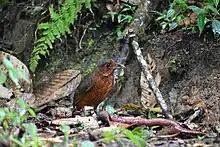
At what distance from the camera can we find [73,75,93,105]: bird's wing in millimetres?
5387

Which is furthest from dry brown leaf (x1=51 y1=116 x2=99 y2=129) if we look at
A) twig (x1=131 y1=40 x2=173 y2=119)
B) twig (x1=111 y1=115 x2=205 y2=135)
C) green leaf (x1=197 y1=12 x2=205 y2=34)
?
green leaf (x1=197 y1=12 x2=205 y2=34)

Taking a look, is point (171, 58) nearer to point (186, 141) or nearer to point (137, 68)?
point (137, 68)

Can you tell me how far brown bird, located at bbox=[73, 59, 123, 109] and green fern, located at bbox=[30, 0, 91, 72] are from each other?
81cm

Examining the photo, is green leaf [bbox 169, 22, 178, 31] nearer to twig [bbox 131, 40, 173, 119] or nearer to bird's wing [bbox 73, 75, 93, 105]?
twig [bbox 131, 40, 173, 119]

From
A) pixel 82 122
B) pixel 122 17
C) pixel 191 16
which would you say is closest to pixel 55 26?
pixel 122 17

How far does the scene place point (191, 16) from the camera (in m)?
5.59

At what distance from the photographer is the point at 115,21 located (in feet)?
20.9

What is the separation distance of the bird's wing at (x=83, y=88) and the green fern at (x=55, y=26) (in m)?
0.79

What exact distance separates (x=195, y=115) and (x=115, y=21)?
6.97 feet

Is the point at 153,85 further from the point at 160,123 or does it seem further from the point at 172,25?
the point at 172,25

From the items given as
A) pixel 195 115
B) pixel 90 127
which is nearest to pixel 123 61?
pixel 195 115

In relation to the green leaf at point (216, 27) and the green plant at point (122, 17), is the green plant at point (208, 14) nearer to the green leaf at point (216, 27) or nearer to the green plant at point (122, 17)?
the green leaf at point (216, 27)

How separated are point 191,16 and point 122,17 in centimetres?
92

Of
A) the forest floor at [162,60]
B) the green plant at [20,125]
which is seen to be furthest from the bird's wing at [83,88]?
the green plant at [20,125]
